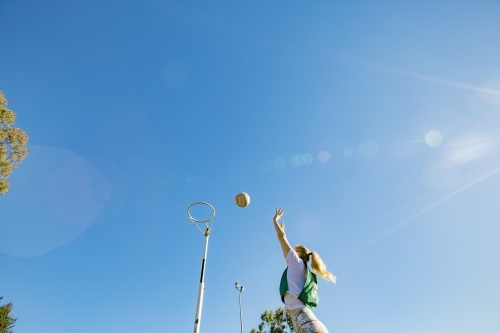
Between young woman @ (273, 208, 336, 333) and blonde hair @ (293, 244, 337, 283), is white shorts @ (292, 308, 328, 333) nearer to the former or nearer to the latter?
young woman @ (273, 208, 336, 333)

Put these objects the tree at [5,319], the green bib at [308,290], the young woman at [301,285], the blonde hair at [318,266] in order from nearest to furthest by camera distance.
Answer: the young woman at [301,285], the green bib at [308,290], the blonde hair at [318,266], the tree at [5,319]

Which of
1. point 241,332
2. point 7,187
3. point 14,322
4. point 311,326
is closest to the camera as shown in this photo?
point 311,326

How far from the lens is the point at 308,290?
3.48 metres

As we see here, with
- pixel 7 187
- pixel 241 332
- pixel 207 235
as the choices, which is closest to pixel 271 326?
pixel 241 332

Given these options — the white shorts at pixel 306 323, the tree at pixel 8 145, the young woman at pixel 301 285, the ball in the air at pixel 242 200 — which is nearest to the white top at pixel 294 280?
the young woman at pixel 301 285

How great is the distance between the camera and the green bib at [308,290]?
340 centimetres

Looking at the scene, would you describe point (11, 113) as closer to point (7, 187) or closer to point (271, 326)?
point (7, 187)

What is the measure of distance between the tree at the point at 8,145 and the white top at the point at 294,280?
49.3 feet

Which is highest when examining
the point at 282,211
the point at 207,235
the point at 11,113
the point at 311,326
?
the point at 11,113

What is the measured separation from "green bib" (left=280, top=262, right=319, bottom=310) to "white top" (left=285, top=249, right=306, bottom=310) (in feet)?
0.15

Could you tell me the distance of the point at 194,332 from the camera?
7145mm

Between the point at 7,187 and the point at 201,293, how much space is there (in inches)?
456

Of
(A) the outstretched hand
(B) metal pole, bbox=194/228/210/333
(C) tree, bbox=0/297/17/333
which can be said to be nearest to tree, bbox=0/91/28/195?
(B) metal pole, bbox=194/228/210/333

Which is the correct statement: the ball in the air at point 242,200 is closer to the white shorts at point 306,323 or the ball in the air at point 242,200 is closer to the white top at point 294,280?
the white top at point 294,280
